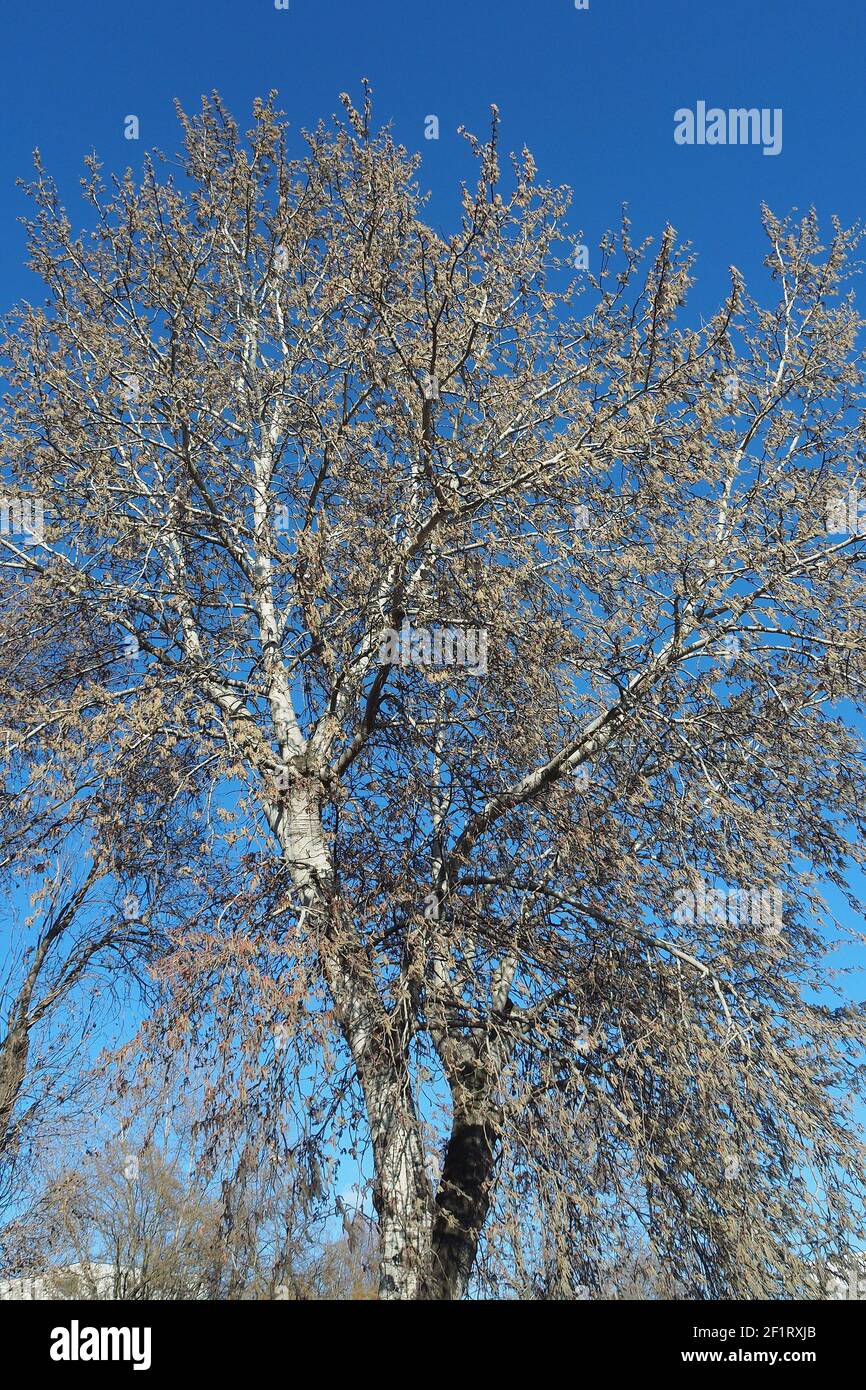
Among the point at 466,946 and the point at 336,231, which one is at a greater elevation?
the point at 336,231

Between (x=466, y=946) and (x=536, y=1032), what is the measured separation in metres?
0.90

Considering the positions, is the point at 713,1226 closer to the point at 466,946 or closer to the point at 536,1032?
the point at 536,1032

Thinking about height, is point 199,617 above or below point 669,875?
above

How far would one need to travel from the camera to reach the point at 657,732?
834 centimetres

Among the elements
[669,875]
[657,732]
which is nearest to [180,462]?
[657,732]

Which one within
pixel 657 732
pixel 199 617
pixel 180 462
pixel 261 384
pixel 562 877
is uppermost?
pixel 261 384

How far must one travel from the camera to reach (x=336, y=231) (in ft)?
33.8

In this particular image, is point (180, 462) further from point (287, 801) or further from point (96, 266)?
point (287, 801)
